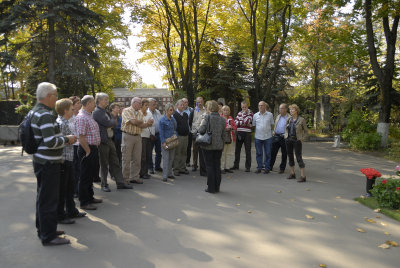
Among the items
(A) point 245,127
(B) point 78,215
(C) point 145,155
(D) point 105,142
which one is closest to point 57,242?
(B) point 78,215

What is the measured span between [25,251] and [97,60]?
1885 centimetres

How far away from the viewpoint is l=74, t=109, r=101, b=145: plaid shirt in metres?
5.50

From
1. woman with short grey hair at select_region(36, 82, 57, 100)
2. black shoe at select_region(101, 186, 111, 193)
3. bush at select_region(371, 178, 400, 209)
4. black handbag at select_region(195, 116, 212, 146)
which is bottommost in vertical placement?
black shoe at select_region(101, 186, 111, 193)

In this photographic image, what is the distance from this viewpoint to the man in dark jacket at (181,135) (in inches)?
343

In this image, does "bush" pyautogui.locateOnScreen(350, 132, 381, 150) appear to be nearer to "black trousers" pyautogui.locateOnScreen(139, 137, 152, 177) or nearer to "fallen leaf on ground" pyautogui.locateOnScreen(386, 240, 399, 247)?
"black trousers" pyautogui.locateOnScreen(139, 137, 152, 177)

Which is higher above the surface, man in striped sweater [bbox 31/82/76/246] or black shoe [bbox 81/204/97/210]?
man in striped sweater [bbox 31/82/76/246]

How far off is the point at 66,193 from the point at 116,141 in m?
3.54

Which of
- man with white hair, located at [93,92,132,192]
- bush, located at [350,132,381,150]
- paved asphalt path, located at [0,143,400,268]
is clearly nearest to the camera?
paved asphalt path, located at [0,143,400,268]

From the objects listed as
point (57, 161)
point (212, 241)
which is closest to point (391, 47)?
point (212, 241)

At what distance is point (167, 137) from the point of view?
8.08 m

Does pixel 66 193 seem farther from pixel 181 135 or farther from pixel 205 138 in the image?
pixel 181 135

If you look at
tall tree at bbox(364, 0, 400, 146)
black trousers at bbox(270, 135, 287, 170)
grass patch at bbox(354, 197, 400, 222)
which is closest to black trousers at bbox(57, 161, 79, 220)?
grass patch at bbox(354, 197, 400, 222)

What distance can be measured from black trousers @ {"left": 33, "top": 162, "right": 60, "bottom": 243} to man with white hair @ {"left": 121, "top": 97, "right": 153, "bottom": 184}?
3.16 m

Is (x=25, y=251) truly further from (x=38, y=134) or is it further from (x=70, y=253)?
(x=38, y=134)
